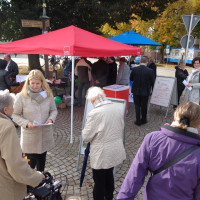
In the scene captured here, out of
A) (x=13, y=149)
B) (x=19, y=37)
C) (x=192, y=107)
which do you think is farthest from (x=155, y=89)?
(x=19, y=37)

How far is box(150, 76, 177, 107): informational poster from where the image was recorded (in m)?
6.44

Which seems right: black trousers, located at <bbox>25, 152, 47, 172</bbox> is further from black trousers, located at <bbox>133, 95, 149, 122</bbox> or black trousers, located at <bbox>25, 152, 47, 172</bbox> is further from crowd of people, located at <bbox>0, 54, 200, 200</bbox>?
black trousers, located at <bbox>133, 95, 149, 122</bbox>

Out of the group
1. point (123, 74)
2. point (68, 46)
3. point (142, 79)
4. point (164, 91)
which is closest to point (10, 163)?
point (68, 46)

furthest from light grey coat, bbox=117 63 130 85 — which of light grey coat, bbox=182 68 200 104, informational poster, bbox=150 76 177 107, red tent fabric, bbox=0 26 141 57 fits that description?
light grey coat, bbox=182 68 200 104

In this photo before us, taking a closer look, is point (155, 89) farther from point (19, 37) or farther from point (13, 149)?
point (19, 37)

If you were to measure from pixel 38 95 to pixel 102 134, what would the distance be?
1125 mm

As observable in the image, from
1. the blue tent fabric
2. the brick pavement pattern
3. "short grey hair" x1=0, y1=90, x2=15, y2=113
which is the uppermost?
the blue tent fabric

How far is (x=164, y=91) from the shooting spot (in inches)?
259

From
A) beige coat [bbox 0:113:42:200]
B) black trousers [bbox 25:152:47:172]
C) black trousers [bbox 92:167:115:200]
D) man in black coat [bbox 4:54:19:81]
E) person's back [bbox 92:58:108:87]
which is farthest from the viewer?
person's back [bbox 92:58:108:87]

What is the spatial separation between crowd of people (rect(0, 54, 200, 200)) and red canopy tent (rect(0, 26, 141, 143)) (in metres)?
1.41

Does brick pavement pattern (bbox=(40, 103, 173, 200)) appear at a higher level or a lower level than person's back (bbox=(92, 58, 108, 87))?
lower

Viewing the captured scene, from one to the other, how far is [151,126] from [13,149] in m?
4.75

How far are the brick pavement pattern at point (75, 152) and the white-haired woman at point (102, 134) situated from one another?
2.71 feet

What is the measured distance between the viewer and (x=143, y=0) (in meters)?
10.4
